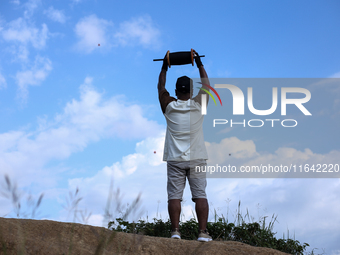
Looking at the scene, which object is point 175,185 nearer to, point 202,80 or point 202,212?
point 202,212

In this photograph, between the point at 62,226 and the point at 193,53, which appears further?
the point at 193,53

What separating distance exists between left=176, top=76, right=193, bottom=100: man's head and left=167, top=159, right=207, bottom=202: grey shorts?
108 centimetres

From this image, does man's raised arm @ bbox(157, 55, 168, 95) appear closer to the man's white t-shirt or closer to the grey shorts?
the man's white t-shirt

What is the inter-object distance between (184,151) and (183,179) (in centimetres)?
43

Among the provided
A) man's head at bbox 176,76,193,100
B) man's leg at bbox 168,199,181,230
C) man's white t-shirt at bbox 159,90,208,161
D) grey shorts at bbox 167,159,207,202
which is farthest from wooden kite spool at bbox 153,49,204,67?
man's leg at bbox 168,199,181,230

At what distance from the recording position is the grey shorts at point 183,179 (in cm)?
471

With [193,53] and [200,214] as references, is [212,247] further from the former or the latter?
[193,53]

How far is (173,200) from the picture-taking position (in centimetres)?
470

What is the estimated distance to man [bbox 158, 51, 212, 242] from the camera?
15.3 feet

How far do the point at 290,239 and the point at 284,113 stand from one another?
2.42m

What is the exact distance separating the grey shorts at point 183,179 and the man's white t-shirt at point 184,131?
9 centimetres

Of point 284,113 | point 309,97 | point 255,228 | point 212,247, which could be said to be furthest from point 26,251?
point 309,97

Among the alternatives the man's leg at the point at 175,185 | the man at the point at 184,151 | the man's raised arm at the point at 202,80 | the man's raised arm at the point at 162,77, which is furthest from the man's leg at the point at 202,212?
the man's raised arm at the point at 162,77

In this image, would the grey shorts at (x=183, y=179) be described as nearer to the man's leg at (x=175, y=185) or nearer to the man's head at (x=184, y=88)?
the man's leg at (x=175, y=185)
